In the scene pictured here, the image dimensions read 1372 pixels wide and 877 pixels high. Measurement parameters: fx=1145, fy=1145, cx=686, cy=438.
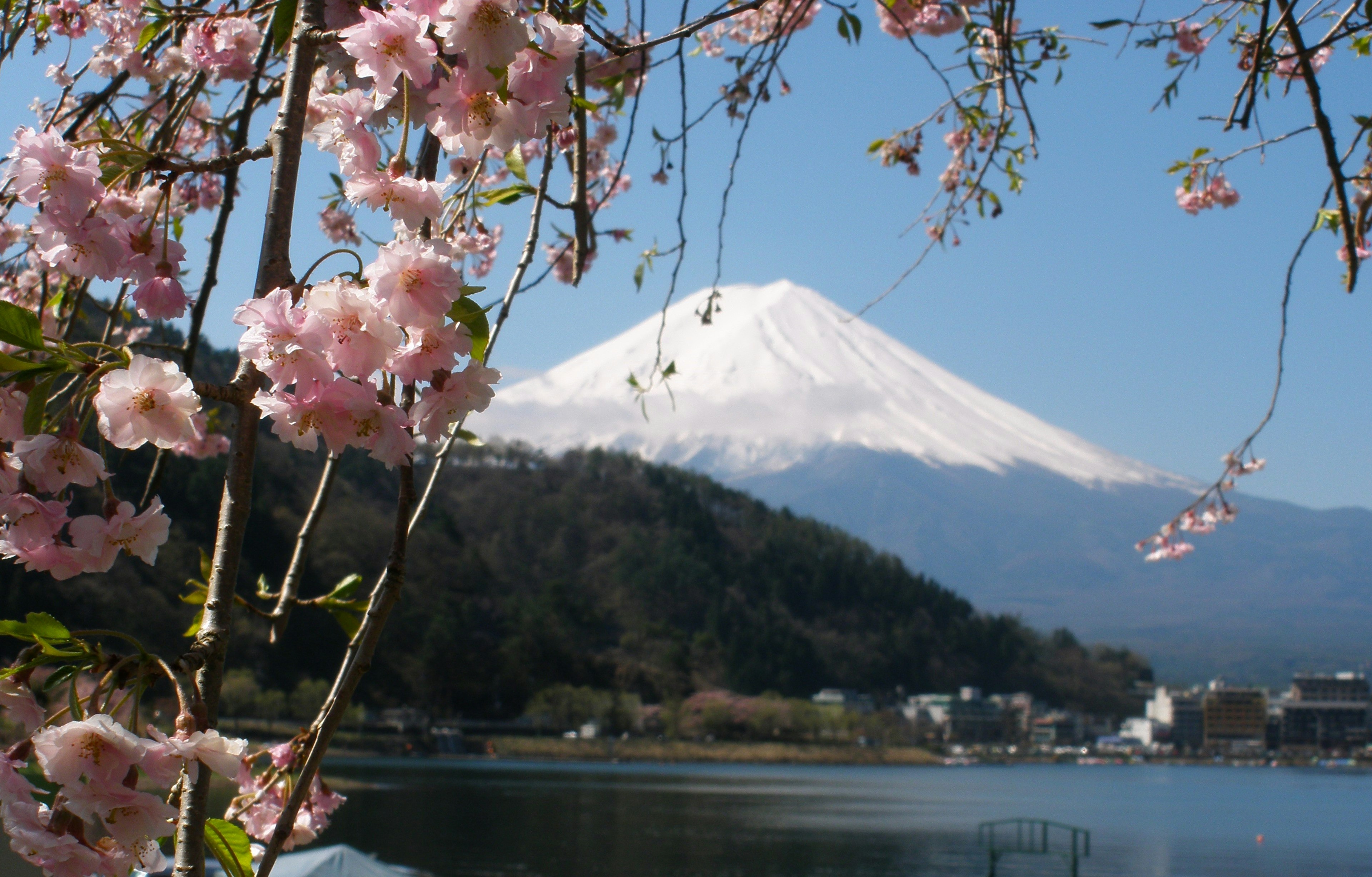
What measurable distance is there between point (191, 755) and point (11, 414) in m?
0.25

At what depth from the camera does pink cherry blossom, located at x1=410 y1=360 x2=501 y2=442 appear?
2.31 feet

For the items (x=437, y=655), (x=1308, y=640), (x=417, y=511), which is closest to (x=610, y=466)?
(x=437, y=655)

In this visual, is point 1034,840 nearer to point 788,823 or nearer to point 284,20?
point 788,823

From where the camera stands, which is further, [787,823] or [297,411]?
[787,823]

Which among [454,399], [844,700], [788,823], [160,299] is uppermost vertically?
[160,299]

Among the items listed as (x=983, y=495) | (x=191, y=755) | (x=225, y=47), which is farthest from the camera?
(x=983, y=495)

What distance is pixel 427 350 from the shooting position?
27.0 inches

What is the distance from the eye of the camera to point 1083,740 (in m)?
71.9

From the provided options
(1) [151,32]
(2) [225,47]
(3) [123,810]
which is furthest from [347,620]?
(2) [225,47]

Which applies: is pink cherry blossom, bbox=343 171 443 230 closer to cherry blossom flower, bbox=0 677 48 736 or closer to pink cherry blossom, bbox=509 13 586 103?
pink cherry blossom, bbox=509 13 586 103

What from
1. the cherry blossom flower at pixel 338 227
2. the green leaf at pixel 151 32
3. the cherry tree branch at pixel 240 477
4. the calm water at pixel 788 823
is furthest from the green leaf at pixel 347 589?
the calm water at pixel 788 823

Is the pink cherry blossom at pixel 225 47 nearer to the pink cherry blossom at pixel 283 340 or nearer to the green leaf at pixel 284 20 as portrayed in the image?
the green leaf at pixel 284 20

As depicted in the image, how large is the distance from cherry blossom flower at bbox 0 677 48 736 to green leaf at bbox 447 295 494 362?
339mm

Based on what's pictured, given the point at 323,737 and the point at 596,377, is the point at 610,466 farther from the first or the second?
the point at 596,377
